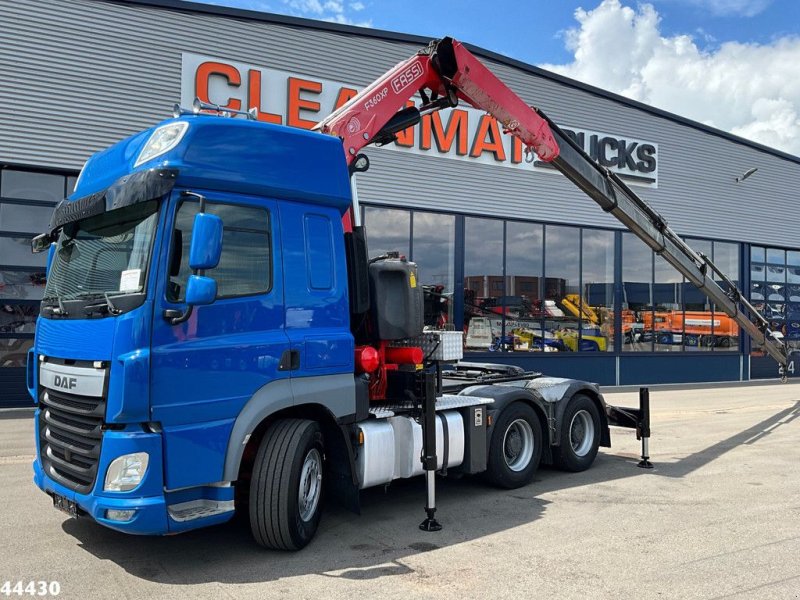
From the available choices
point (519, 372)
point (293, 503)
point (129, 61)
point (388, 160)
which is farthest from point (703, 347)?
point (293, 503)

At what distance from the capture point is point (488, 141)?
19.0m

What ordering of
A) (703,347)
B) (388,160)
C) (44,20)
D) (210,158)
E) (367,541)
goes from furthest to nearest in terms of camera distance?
(703,347)
(388,160)
(44,20)
(367,541)
(210,158)

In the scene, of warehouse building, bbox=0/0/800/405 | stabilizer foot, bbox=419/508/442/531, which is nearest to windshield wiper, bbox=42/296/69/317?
stabilizer foot, bbox=419/508/442/531

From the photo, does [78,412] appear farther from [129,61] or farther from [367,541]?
[129,61]

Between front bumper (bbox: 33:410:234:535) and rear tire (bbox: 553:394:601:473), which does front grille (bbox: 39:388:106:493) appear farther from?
rear tire (bbox: 553:394:601:473)

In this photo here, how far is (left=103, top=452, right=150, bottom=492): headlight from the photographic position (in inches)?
174

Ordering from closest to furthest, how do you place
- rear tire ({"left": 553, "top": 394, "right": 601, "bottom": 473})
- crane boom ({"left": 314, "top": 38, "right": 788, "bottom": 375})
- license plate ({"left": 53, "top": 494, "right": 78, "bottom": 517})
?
license plate ({"left": 53, "top": 494, "right": 78, "bottom": 517}) → crane boom ({"left": 314, "top": 38, "right": 788, "bottom": 375}) → rear tire ({"left": 553, "top": 394, "right": 601, "bottom": 473})

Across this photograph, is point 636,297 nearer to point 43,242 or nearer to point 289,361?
point 289,361

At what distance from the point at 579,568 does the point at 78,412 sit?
148 inches

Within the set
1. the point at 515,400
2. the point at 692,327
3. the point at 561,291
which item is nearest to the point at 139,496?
the point at 515,400

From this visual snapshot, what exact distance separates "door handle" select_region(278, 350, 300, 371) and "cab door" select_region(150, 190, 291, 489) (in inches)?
1.4

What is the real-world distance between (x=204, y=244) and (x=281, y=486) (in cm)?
188

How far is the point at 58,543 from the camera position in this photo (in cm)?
538

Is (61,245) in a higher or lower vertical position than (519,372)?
higher
